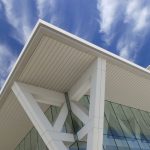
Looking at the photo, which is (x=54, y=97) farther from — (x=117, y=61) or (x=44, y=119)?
(x=117, y=61)

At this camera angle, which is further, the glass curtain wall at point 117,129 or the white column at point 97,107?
the glass curtain wall at point 117,129

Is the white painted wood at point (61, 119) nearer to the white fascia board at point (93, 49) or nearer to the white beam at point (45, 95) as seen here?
the white beam at point (45, 95)

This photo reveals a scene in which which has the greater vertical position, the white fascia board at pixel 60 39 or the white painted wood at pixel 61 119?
the white fascia board at pixel 60 39

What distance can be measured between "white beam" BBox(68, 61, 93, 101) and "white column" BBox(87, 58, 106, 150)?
0.67 meters

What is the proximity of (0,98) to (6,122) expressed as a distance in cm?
287

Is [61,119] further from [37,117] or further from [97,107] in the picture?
[97,107]

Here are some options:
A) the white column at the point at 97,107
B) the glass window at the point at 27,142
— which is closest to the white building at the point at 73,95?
the white column at the point at 97,107

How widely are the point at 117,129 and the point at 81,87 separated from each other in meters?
4.12

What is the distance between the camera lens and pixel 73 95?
2161cm

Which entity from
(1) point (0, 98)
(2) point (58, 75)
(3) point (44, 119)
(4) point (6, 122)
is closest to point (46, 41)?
(2) point (58, 75)

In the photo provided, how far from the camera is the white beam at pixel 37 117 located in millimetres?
18781

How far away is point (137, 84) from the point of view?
74.1 feet

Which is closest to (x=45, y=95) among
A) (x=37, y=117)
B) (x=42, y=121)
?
(x=37, y=117)

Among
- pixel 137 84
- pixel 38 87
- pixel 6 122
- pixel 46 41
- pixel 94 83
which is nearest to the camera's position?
pixel 46 41
